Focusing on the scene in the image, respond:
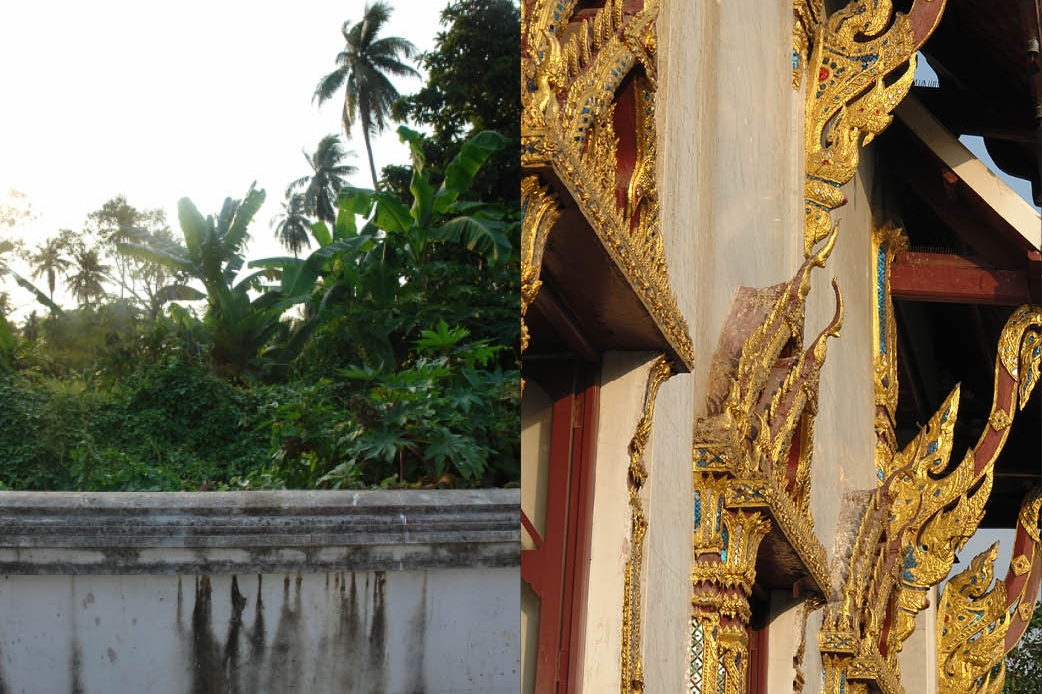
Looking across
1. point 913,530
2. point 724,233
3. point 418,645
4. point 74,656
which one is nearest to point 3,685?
point 74,656

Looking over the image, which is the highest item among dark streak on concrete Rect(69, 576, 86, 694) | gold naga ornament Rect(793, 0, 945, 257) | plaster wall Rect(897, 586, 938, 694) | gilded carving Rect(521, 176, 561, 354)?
gold naga ornament Rect(793, 0, 945, 257)

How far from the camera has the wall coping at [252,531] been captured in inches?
134

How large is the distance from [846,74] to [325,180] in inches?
113

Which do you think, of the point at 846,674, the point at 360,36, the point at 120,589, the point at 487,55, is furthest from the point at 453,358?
the point at 846,674

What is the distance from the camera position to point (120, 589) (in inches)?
140

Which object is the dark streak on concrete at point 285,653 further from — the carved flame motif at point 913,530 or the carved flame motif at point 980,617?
the carved flame motif at point 980,617

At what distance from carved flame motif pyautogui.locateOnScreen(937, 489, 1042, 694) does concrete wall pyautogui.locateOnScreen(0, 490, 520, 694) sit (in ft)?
16.4

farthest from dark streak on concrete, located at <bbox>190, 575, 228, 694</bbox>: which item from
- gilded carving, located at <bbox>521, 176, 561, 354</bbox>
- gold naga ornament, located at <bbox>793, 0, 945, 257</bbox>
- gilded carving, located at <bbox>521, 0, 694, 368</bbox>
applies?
gold naga ornament, located at <bbox>793, 0, 945, 257</bbox>

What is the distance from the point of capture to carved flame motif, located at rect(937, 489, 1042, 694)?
7.89m

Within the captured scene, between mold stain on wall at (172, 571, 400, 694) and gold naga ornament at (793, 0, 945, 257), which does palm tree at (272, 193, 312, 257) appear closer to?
mold stain on wall at (172, 571, 400, 694)

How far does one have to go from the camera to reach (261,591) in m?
3.62

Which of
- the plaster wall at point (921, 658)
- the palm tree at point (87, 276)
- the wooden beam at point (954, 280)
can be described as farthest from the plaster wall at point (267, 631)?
the plaster wall at point (921, 658)

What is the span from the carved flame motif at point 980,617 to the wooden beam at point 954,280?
1589 millimetres

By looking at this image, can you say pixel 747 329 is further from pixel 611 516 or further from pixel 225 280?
pixel 225 280
